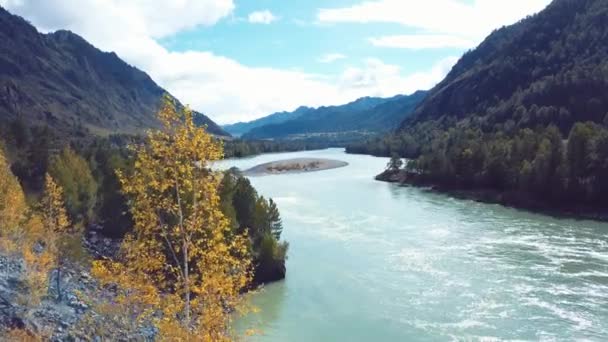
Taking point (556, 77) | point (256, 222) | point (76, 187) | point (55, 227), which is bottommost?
point (256, 222)

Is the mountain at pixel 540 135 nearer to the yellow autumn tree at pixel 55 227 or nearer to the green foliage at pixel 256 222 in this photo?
the green foliage at pixel 256 222

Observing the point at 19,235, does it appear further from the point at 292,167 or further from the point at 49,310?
the point at 292,167

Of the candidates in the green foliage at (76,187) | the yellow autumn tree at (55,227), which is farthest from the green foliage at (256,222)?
the green foliage at (76,187)

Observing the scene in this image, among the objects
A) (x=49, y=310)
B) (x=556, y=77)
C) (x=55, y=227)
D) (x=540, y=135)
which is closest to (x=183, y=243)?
(x=49, y=310)

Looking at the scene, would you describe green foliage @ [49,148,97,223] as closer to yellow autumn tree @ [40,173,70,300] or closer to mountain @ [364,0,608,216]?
yellow autumn tree @ [40,173,70,300]

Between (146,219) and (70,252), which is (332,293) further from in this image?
(146,219)

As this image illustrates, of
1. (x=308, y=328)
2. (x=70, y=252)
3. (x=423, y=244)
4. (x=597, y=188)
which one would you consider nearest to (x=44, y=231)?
(x=70, y=252)
